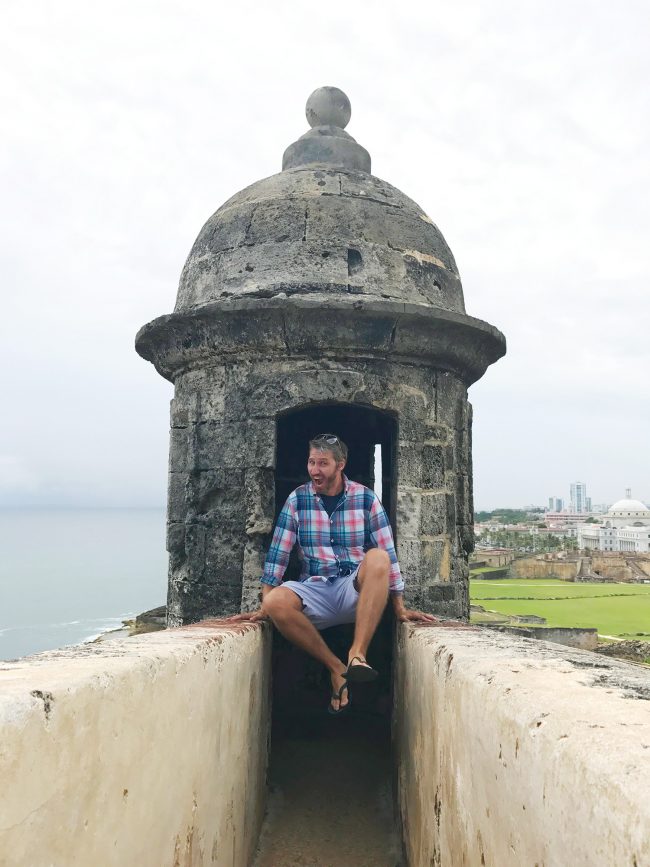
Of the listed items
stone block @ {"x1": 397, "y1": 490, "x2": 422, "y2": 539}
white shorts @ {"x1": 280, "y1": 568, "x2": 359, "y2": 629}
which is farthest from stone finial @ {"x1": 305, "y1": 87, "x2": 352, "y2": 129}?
white shorts @ {"x1": 280, "y1": 568, "x2": 359, "y2": 629}

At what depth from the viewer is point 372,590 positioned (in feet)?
10.9

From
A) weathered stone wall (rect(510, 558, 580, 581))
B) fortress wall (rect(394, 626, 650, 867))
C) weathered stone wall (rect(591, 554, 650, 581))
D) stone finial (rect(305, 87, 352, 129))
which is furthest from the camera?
weathered stone wall (rect(591, 554, 650, 581))

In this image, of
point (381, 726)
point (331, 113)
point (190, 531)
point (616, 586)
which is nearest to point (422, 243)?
point (331, 113)

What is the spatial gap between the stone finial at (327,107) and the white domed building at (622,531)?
3664 inches

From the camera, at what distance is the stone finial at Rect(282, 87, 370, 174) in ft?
18.7

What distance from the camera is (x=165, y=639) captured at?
2301mm

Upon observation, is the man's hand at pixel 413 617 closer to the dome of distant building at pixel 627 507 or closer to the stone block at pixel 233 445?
the stone block at pixel 233 445

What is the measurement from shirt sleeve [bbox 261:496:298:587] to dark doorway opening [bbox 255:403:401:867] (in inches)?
35.0

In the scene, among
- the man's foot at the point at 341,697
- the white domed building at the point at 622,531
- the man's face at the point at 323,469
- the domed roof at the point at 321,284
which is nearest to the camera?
the man's foot at the point at 341,697

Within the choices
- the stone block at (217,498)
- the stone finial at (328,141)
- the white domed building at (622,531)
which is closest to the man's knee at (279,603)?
the stone block at (217,498)

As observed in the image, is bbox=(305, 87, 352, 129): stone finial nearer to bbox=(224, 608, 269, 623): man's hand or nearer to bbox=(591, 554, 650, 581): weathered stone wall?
bbox=(224, 608, 269, 623): man's hand

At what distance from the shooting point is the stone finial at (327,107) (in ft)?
19.5

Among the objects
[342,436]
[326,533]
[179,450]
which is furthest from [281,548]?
[342,436]

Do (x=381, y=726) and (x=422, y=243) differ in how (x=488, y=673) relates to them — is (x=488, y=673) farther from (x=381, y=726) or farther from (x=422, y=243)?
(x=422, y=243)
